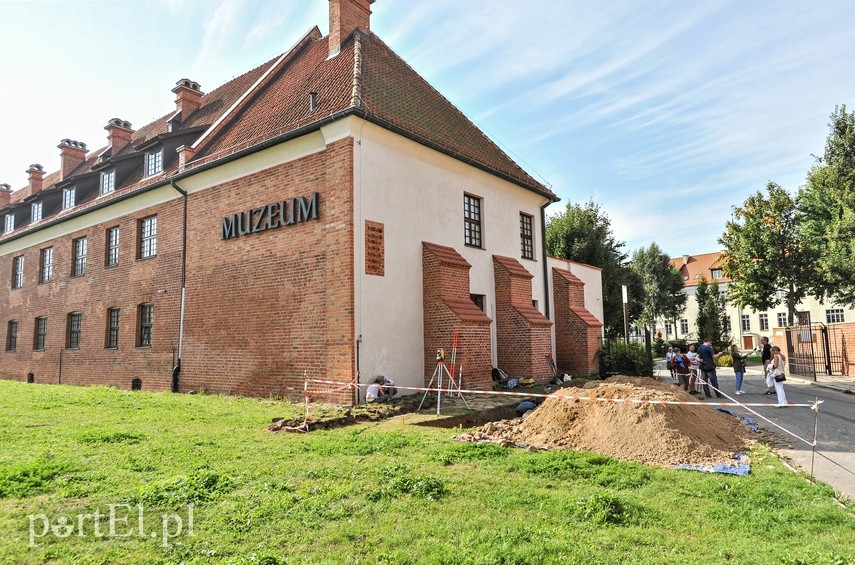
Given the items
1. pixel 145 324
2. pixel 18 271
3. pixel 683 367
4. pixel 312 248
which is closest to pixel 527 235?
pixel 683 367

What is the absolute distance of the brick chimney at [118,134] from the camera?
1029 inches

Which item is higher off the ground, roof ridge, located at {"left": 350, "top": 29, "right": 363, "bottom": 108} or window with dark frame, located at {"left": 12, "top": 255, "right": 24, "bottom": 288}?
roof ridge, located at {"left": 350, "top": 29, "right": 363, "bottom": 108}

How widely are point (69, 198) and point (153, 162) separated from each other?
7.59 meters

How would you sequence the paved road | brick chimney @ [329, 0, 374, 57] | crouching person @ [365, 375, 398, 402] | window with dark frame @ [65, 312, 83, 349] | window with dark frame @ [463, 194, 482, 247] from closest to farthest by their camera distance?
the paved road, crouching person @ [365, 375, 398, 402], window with dark frame @ [463, 194, 482, 247], brick chimney @ [329, 0, 374, 57], window with dark frame @ [65, 312, 83, 349]

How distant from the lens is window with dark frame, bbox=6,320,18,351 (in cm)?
2535

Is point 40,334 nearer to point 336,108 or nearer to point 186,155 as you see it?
point 186,155

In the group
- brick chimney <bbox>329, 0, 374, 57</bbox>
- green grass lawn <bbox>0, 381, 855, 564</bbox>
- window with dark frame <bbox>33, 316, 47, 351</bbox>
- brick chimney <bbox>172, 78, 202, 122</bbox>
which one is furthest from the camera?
window with dark frame <bbox>33, 316, 47, 351</bbox>

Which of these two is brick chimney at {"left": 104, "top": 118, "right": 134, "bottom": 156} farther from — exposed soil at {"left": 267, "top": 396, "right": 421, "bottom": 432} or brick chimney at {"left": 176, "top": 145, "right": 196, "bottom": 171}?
exposed soil at {"left": 267, "top": 396, "right": 421, "bottom": 432}

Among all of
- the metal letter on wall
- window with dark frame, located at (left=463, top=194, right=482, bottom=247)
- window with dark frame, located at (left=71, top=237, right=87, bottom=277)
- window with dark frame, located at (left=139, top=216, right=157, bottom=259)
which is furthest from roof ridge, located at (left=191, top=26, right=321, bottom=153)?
window with dark frame, located at (left=463, top=194, right=482, bottom=247)

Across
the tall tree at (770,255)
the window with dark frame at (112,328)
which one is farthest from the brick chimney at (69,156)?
the tall tree at (770,255)

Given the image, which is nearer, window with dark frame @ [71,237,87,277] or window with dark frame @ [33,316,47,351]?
window with dark frame @ [71,237,87,277]

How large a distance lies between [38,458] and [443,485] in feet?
17.5

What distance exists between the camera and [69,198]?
77.9 feet

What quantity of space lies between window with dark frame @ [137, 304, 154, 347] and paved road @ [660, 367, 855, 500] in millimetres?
17775
